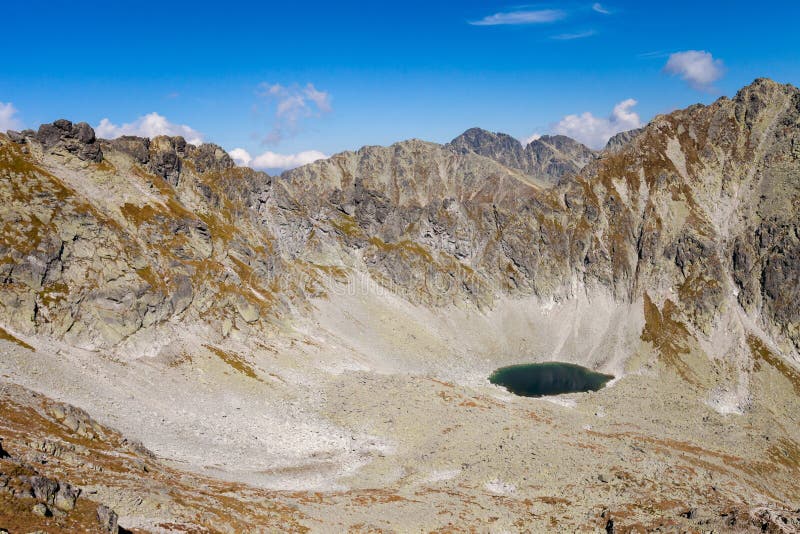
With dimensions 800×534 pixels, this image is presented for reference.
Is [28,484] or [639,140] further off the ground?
[639,140]

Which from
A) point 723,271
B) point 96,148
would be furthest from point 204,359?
point 723,271

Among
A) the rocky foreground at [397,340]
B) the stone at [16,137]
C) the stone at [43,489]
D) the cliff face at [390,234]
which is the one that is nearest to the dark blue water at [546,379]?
the rocky foreground at [397,340]

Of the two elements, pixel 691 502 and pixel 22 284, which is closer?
pixel 691 502

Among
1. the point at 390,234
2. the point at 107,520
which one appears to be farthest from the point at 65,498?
the point at 390,234

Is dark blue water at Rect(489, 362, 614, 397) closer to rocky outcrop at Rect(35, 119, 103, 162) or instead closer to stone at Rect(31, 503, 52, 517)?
stone at Rect(31, 503, 52, 517)

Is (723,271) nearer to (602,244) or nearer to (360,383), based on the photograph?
(602,244)

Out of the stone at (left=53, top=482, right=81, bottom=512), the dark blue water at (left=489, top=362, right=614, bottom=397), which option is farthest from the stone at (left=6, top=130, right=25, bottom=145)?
the dark blue water at (left=489, top=362, right=614, bottom=397)

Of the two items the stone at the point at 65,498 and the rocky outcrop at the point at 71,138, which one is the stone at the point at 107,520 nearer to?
the stone at the point at 65,498
